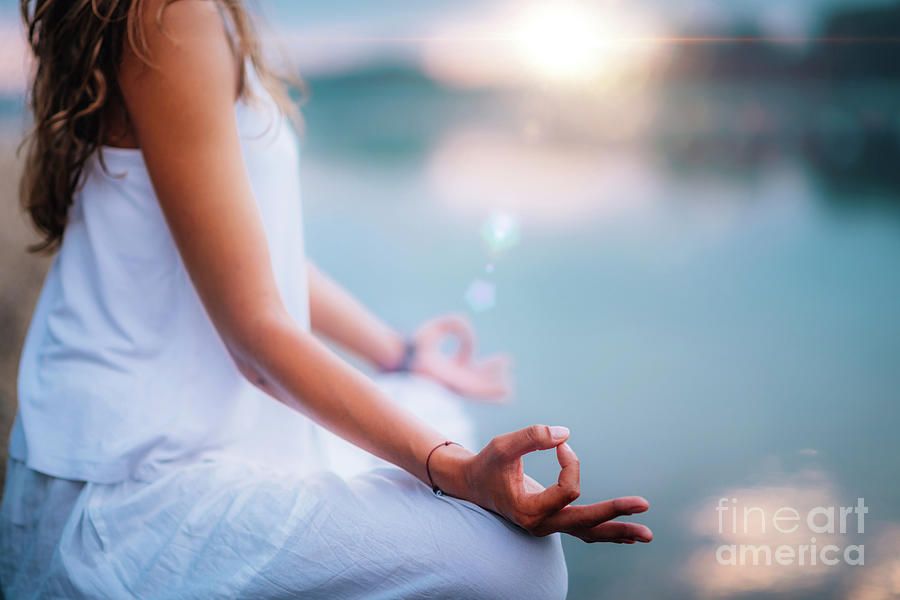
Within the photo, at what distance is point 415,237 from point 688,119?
397cm

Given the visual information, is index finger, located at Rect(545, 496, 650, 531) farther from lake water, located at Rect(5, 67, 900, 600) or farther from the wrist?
lake water, located at Rect(5, 67, 900, 600)

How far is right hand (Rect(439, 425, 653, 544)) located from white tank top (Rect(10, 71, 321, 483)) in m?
0.32

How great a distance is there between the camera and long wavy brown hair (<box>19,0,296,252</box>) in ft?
2.35

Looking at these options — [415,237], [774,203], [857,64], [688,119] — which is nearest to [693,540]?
[415,237]

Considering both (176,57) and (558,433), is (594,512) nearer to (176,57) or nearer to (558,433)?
(558,433)

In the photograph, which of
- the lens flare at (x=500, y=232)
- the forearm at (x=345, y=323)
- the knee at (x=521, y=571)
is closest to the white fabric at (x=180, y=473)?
the knee at (x=521, y=571)

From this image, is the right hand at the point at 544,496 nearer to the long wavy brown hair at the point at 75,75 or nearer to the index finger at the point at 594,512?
the index finger at the point at 594,512

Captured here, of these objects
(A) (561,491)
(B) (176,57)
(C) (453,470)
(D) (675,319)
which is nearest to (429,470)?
(C) (453,470)

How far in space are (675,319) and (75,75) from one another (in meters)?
2.00

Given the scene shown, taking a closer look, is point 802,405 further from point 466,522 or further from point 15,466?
point 15,466

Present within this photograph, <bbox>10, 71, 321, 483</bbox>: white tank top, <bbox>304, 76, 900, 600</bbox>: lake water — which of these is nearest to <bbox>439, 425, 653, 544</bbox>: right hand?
<bbox>10, 71, 321, 483</bbox>: white tank top

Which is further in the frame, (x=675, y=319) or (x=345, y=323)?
(x=675, y=319)

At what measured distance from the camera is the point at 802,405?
1780 millimetres

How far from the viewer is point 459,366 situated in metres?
1.34
